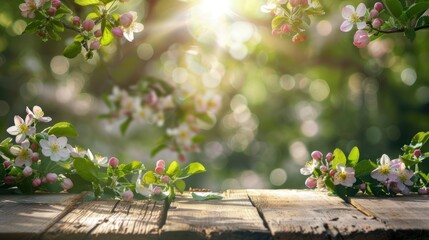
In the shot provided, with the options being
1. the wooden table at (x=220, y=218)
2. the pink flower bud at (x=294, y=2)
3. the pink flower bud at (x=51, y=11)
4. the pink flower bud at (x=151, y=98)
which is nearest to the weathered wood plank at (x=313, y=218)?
the wooden table at (x=220, y=218)

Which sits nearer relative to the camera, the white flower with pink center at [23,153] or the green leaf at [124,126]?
the white flower with pink center at [23,153]

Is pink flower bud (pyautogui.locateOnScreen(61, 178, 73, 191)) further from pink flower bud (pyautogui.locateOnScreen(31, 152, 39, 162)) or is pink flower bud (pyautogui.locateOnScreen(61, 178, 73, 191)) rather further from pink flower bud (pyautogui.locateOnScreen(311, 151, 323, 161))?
pink flower bud (pyautogui.locateOnScreen(311, 151, 323, 161))

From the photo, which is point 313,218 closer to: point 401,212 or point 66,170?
point 401,212

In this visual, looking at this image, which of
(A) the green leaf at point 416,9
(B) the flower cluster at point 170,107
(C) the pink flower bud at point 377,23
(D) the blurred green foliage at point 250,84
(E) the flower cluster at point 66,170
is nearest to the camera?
(A) the green leaf at point 416,9

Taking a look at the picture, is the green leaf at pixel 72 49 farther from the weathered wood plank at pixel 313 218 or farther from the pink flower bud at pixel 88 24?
the weathered wood plank at pixel 313 218

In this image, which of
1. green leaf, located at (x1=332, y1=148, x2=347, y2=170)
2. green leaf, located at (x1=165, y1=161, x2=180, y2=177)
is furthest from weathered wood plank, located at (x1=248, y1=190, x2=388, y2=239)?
green leaf, located at (x1=165, y1=161, x2=180, y2=177)

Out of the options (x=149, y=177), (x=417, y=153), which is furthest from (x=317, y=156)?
(x=149, y=177)

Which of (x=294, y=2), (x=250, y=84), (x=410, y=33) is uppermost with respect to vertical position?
(x=250, y=84)
